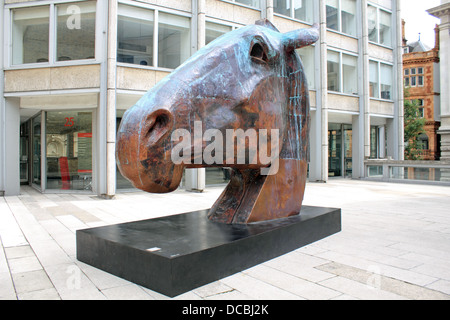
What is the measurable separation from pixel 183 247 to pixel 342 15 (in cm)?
1820

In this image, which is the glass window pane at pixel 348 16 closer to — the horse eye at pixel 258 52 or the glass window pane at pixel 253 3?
the glass window pane at pixel 253 3

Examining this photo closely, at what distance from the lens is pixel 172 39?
12.6m

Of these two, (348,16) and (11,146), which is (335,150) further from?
(11,146)

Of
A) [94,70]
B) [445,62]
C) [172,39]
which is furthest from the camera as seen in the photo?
[445,62]

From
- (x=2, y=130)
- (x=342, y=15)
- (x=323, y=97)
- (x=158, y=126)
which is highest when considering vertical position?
(x=342, y=15)

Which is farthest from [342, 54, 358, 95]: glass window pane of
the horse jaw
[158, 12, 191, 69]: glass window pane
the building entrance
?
the horse jaw

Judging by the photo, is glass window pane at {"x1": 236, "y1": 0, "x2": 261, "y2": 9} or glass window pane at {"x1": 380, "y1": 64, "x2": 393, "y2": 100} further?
glass window pane at {"x1": 380, "y1": 64, "x2": 393, "y2": 100}

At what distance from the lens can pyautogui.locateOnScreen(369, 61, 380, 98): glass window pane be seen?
61.3 ft

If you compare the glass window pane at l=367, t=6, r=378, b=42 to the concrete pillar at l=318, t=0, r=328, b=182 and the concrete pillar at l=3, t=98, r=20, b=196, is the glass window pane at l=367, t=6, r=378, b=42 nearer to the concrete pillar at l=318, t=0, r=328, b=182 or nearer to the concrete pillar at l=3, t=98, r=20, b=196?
the concrete pillar at l=318, t=0, r=328, b=182

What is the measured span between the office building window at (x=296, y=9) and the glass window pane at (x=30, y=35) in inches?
371

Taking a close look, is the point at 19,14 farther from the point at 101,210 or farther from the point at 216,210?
the point at 216,210

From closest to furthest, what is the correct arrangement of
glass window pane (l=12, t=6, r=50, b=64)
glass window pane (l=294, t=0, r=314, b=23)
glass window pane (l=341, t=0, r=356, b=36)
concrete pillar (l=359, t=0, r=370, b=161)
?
glass window pane (l=12, t=6, r=50, b=64) → glass window pane (l=294, t=0, r=314, b=23) → concrete pillar (l=359, t=0, r=370, b=161) → glass window pane (l=341, t=0, r=356, b=36)

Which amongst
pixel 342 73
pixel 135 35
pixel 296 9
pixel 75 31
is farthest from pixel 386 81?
pixel 75 31
